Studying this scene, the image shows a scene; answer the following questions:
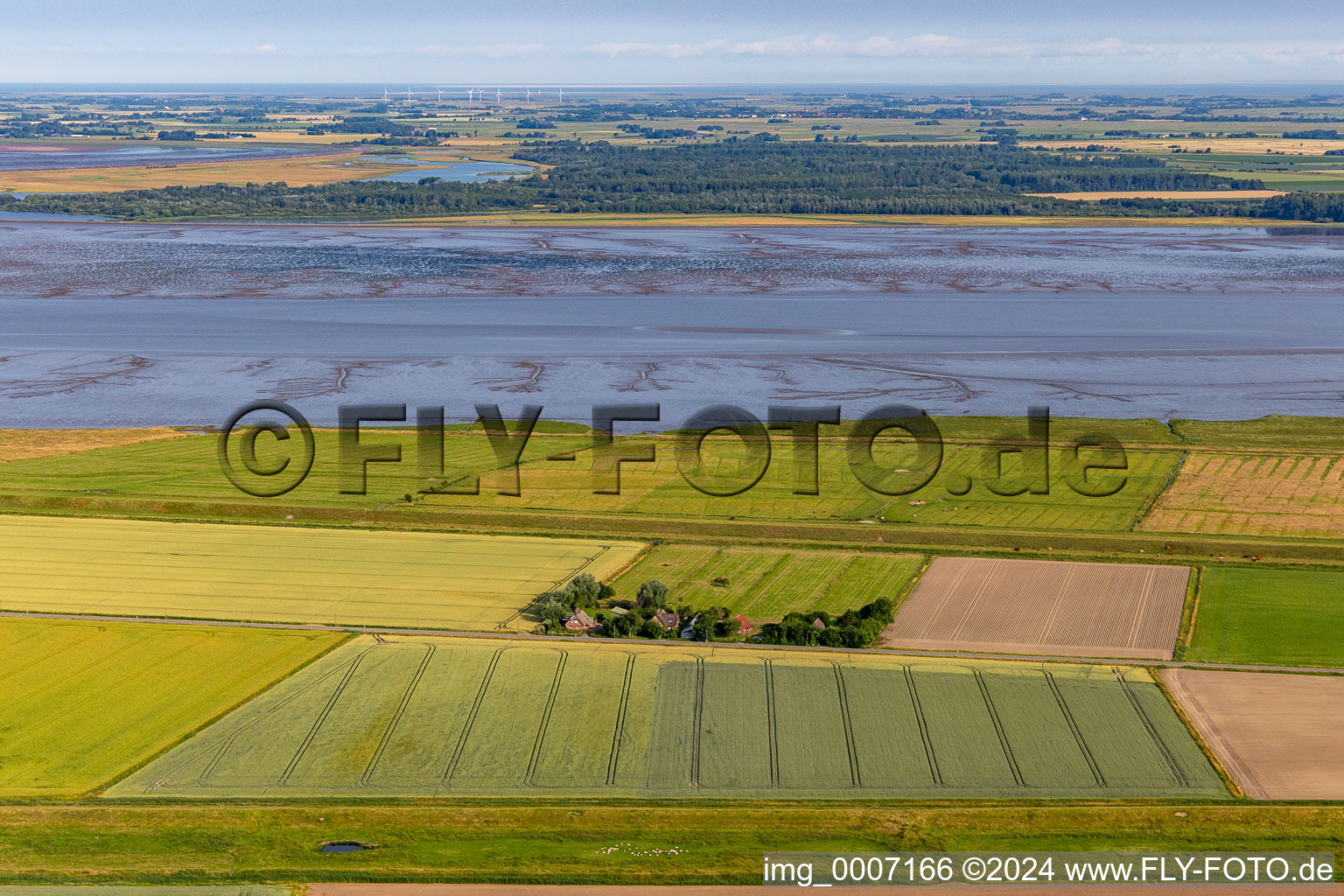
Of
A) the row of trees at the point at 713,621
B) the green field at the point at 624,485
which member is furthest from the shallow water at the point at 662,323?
the row of trees at the point at 713,621

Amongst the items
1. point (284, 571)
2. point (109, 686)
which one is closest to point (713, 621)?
point (284, 571)

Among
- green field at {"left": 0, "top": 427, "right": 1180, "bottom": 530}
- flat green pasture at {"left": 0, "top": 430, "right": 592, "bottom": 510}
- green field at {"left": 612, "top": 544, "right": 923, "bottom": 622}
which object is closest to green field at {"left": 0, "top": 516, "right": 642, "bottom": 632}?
green field at {"left": 612, "top": 544, "right": 923, "bottom": 622}

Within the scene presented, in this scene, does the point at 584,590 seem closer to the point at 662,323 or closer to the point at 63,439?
the point at 63,439

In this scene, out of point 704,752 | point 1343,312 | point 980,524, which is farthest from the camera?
point 1343,312

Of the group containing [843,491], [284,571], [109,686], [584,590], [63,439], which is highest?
[843,491]

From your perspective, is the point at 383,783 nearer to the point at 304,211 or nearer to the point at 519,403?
the point at 519,403

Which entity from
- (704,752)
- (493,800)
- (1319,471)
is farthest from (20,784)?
(1319,471)

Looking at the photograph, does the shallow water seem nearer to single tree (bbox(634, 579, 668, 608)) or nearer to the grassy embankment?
single tree (bbox(634, 579, 668, 608))
